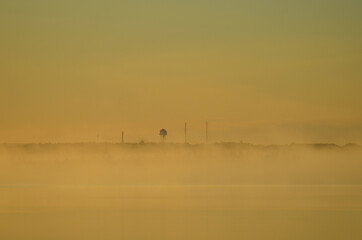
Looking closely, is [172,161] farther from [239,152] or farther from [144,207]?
[144,207]

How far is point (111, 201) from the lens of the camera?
3309cm

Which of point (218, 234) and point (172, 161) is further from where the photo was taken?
point (172, 161)

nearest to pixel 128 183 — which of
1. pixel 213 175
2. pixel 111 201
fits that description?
pixel 213 175

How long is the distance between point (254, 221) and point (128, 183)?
737 inches

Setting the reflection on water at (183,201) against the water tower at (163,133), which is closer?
the reflection on water at (183,201)

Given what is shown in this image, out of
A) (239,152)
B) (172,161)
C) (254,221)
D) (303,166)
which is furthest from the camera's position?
(239,152)

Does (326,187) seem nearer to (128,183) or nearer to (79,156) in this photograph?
(128,183)

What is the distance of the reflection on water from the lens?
2494cm

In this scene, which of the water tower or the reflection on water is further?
the water tower

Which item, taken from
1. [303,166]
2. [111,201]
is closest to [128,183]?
[111,201]

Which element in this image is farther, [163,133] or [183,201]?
[163,133]

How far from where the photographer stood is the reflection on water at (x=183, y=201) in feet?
81.8

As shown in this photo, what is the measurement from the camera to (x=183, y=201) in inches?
1299

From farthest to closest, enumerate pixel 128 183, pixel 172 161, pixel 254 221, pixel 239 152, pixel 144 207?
pixel 239 152 → pixel 172 161 → pixel 128 183 → pixel 144 207 → pixel 254 221
